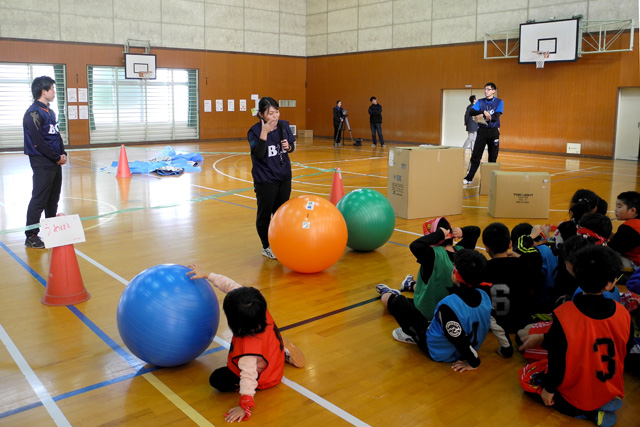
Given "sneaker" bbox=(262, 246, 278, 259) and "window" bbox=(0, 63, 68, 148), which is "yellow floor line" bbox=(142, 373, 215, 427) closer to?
"sneaker" bbox=(262, 246, 278, 259)

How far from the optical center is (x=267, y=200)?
6613mm

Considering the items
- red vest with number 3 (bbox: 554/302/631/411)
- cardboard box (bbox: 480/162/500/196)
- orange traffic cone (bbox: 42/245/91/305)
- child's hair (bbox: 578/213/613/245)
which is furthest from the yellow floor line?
cardboard box (bbox: 480/162/500/196)

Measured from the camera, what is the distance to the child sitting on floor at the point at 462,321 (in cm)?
379

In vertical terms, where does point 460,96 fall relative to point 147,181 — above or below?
above

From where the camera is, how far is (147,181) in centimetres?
1327

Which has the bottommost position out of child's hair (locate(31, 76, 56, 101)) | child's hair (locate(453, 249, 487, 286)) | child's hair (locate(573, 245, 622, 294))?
child's hair (locate(453, 249, 487, 286))

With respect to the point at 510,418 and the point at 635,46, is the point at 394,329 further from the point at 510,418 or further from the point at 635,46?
the point at 635,46

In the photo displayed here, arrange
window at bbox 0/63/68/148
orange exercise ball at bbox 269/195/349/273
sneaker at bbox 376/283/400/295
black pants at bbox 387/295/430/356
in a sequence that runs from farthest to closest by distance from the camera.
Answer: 1. window at bbox 0/63/68/148
2. orange exercise ball at bbox 269/195/349/273
3. sneaker at bbox 376/283/400/295
4. black pants at bbox 387/295/430/356

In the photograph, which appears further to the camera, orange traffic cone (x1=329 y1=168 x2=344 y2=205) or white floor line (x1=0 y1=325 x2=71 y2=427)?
orange traffic cone (x1=329 y1=168 x2=344 y2=205)

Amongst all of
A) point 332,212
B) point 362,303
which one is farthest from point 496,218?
point 362,303

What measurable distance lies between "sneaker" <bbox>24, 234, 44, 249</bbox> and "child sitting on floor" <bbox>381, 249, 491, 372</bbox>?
5229 millimetres

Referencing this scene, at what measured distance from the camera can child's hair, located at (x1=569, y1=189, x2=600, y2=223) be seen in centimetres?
557

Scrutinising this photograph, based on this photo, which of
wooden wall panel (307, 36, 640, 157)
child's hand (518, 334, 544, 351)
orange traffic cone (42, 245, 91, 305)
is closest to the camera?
child's hand (518, 334, 544, 351)

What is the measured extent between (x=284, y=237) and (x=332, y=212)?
60cm
